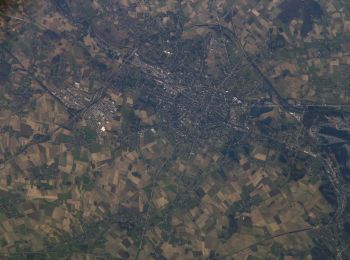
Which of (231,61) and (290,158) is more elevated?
(231,61)

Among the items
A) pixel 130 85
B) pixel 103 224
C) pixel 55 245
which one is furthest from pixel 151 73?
pixel 55 245

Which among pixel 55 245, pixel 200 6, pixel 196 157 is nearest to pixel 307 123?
pixel 196 157

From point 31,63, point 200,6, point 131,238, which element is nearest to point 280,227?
point 131,238

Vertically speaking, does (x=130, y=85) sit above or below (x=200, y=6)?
below

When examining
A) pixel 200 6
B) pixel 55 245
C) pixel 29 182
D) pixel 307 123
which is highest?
pixel 200 6

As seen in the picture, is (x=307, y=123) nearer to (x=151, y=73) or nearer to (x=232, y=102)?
(x=232, y=102)

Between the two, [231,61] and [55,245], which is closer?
[55,245]

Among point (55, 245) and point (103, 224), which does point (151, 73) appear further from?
point (55, 245)

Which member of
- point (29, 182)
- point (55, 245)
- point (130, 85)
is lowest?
point (55, 245)
